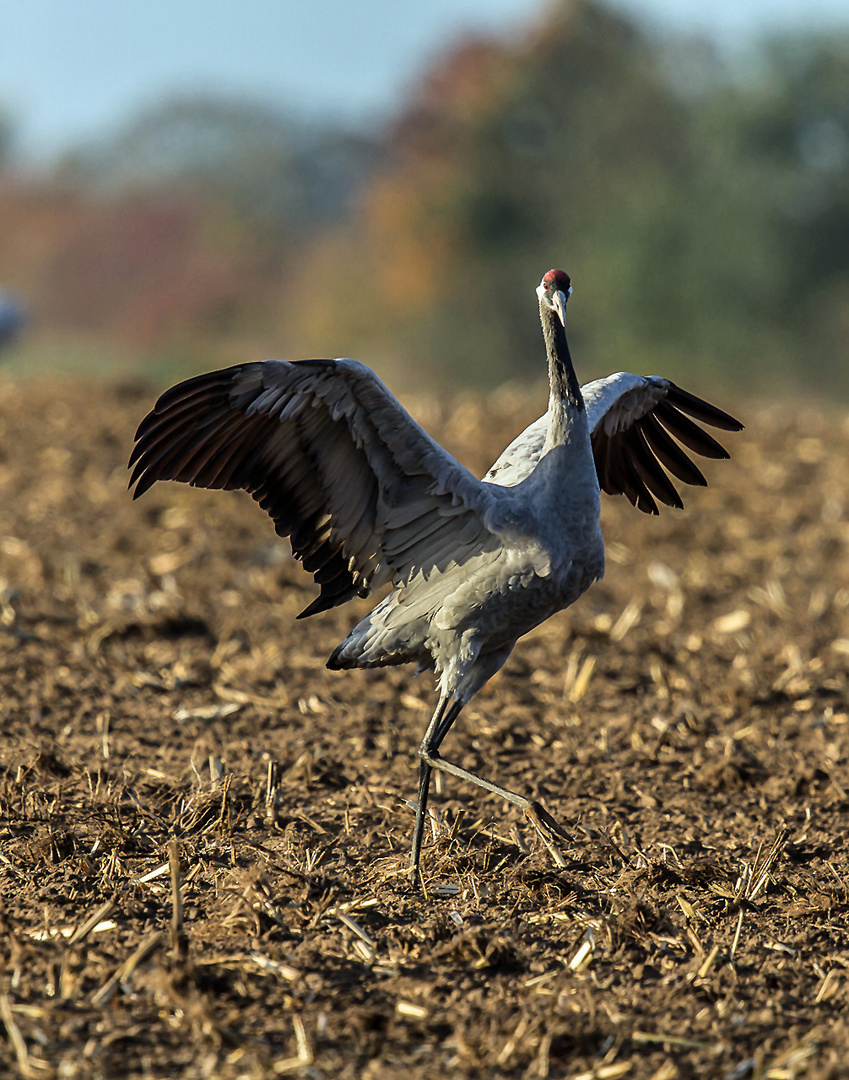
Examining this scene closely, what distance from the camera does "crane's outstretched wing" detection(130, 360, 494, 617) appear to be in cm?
375

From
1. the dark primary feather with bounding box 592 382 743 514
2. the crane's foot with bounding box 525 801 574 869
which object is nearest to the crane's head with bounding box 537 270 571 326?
the dark primary feather with bounding box 592 382 743 514

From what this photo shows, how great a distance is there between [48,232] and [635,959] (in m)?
45.0

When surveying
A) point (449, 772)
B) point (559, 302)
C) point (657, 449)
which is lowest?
point (449, 772)

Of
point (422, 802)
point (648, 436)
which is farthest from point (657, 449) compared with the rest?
point (422, 802)

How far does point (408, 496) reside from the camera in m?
4.00

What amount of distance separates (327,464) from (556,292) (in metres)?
0.92

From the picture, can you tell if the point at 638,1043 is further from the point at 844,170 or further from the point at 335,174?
the point at 335,174

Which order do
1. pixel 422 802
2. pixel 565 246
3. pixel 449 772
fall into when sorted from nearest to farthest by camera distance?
pixel 422 802 → pixel 449 772 → pixel 565 246

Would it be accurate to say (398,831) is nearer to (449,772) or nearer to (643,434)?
(449,772)

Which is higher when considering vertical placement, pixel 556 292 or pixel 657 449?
pixel 556 292

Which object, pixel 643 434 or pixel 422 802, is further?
pixel 643 434

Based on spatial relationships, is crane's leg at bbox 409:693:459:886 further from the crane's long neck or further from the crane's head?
the crane's head

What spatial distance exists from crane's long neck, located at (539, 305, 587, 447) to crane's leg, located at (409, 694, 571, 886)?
0.98 metres

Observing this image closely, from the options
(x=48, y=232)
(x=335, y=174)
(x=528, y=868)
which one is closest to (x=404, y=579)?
(x=528, y=868)
